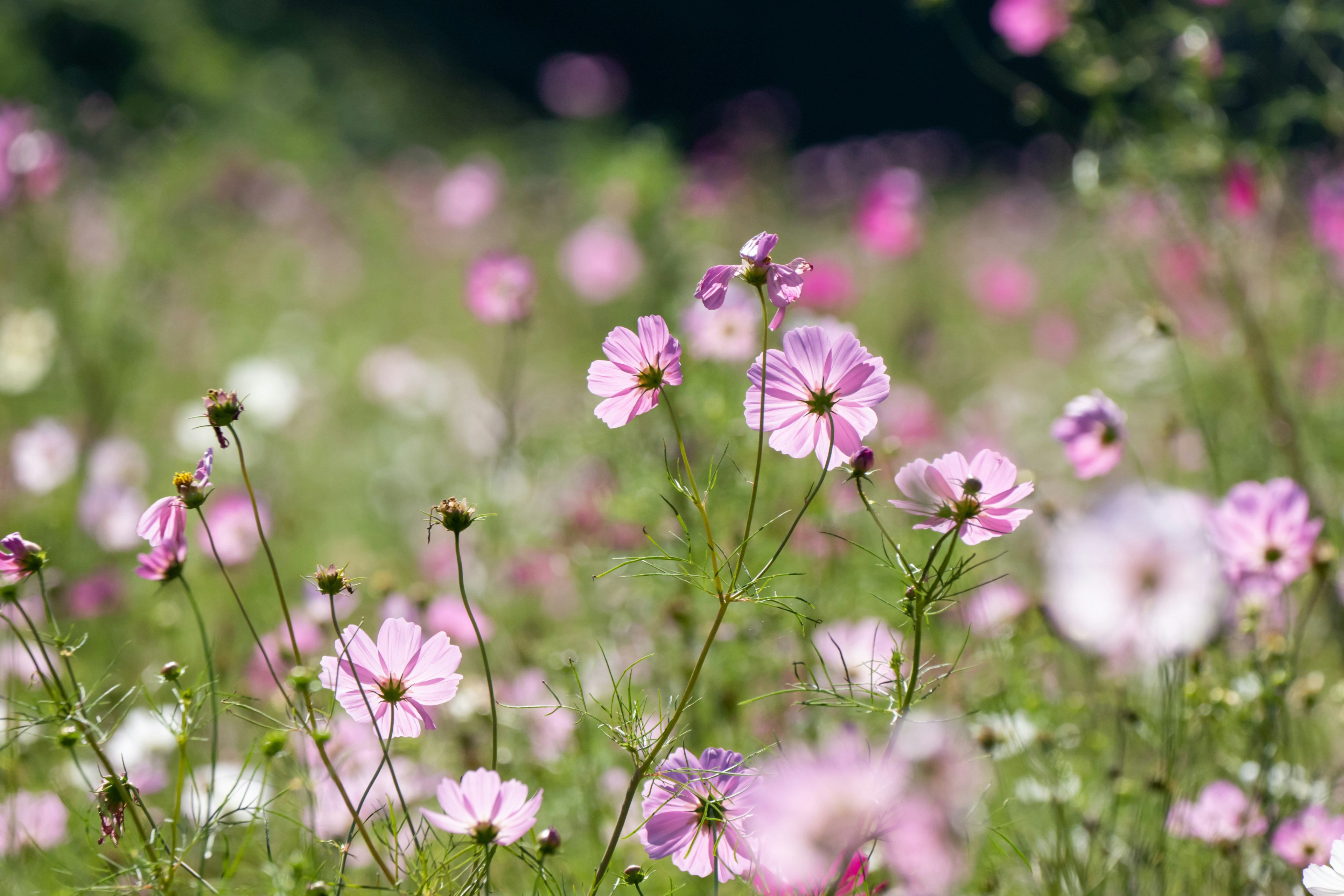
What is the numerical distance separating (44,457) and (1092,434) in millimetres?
1770

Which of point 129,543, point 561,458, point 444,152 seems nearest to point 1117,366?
point 561,458

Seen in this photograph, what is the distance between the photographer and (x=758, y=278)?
0.66m

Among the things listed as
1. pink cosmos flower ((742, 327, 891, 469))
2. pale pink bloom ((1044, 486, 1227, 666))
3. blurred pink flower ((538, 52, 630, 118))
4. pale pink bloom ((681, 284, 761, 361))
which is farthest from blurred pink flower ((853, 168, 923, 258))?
blurred pink flower ((538, 52, 630, 118))

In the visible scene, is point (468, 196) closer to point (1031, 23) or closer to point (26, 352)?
point (26, 352)

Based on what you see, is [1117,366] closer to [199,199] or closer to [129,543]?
[129,543]

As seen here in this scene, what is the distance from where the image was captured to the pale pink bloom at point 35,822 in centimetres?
96

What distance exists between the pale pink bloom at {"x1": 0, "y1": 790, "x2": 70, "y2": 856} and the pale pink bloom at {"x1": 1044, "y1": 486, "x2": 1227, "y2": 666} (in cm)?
96

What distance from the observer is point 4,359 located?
7.79 ft

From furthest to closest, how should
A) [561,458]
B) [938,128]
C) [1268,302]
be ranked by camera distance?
[938,128], [1268,302], [561,458]

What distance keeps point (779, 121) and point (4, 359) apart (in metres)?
3.14

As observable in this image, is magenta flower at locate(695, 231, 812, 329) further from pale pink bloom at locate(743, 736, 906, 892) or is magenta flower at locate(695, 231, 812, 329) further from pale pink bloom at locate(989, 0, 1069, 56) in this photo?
pale pink bloom at locate(989, 0, 1069, 56)

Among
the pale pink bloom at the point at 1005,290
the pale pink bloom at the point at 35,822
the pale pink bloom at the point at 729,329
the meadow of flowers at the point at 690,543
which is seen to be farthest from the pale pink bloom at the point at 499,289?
the pale pink bloom at the point at 1005,290

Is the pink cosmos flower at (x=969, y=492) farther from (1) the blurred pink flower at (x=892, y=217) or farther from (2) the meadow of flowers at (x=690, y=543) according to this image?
(1) the blurred pink flower at (x=892, y=217)

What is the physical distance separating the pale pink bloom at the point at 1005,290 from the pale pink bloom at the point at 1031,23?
1.49 m
